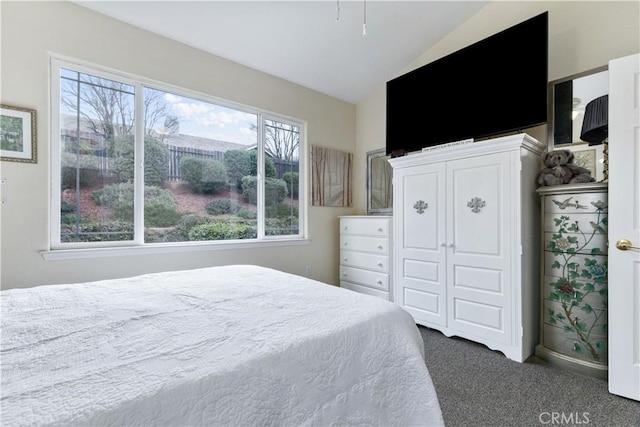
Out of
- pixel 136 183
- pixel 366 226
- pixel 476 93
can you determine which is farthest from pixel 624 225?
pixel 136 183

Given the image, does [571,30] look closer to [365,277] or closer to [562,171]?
[562,171]

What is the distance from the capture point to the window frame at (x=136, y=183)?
2.28m

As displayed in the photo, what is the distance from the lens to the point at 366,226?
359 cm

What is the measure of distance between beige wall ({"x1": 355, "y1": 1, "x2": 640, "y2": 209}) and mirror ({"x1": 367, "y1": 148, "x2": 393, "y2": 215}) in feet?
4.49

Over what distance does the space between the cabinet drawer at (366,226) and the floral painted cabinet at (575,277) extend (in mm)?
1458

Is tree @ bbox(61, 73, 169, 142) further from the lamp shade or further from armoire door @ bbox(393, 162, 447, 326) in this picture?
the lamp shade

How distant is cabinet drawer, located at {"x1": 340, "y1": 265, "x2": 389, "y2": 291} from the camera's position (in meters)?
3.38

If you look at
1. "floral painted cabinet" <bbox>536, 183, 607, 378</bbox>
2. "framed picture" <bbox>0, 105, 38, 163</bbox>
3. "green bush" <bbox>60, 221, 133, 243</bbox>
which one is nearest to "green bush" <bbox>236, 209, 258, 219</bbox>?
"green bush" <bbox>60, 221, 133, 243</bbox>

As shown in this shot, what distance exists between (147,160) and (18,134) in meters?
0.83

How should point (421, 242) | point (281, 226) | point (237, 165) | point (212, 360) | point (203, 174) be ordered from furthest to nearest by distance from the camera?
point (281, 226), point (237, 165), point (203, 174), point (421, 242), point (212, 360)

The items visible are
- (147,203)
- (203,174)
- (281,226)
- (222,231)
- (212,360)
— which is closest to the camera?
(212,360)

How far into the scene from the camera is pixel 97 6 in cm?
238

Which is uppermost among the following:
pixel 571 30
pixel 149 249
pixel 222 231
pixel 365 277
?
pixel 571 30

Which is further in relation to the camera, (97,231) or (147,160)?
(147,160)
